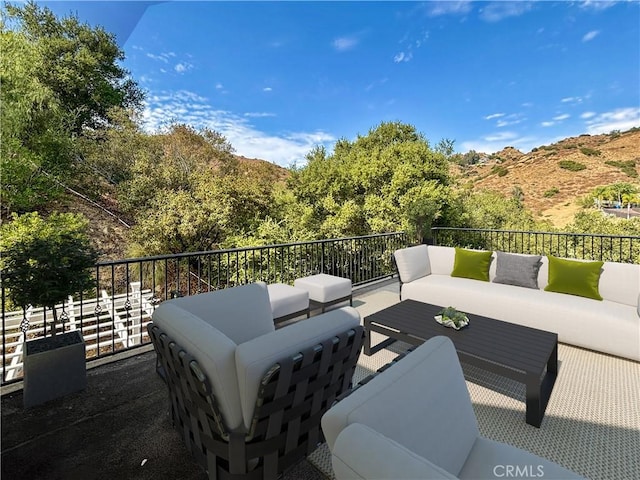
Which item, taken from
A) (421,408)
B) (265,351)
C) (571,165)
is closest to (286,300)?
(265,351)

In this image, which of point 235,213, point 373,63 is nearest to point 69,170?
point 235,213

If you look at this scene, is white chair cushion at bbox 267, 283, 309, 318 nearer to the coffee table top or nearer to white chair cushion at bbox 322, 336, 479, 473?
the coffee table top

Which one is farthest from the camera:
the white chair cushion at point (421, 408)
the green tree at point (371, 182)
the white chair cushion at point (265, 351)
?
the green tree at point (371, 182)

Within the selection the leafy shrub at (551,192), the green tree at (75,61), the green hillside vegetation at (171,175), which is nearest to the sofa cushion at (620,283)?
the green hillside vegetation at (171,175)

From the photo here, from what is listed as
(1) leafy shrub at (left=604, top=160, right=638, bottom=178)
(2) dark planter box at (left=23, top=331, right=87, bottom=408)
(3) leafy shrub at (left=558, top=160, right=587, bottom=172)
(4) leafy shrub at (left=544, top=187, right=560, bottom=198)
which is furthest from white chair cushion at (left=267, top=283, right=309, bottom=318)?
(3) leafy shrub at (left=558, top=160, right=587, bottom=172)

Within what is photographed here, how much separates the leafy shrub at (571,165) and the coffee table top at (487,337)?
24.3 metres

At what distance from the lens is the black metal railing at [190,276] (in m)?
4.82

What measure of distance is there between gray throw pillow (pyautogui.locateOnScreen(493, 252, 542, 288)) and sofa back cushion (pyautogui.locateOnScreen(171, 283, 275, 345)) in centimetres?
314

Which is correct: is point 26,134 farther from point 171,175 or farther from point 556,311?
point 556,311

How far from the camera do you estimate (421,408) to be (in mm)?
1005

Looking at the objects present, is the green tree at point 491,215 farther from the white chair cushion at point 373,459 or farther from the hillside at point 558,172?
the white chair cushion at point 373,459

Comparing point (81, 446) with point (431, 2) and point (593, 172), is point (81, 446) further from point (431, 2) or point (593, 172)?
point (593, 172)

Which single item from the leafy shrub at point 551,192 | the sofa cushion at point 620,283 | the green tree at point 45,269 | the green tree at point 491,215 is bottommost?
the sofa cushion at point 620,283

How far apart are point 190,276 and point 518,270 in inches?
409
